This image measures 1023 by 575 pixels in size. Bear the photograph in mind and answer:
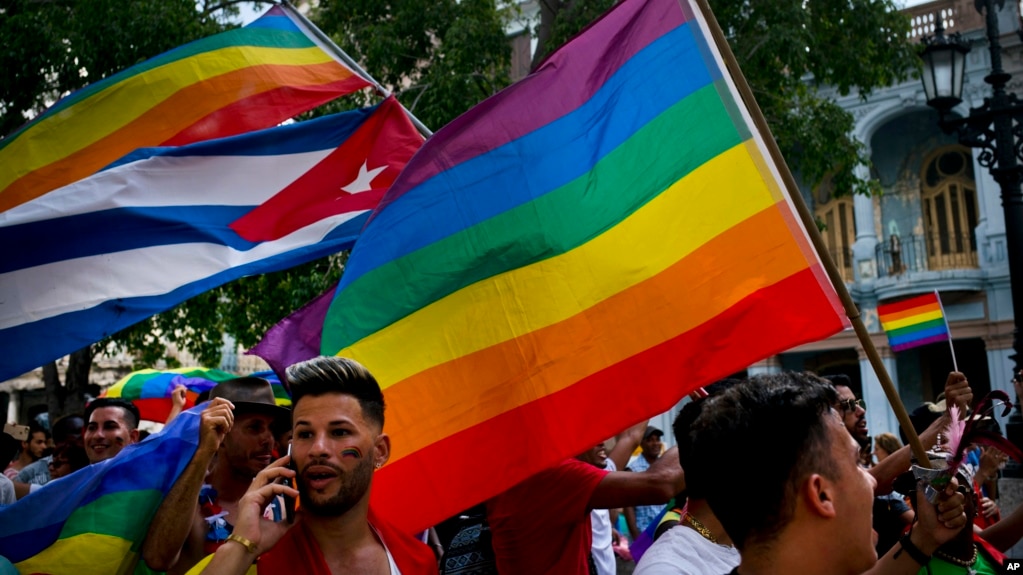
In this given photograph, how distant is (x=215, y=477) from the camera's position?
4.48 metres

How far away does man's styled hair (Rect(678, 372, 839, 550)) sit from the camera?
7.44 feet

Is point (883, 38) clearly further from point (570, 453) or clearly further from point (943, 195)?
point (943, 195)

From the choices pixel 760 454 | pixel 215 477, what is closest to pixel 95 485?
pixel 215 477

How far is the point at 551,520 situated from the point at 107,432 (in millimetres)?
2901

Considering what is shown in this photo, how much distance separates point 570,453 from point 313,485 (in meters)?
1.10

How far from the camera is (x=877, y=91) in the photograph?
2266cm

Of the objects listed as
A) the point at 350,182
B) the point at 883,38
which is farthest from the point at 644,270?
the point at 883,38

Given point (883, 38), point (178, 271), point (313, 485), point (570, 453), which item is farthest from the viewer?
point (883, 38)

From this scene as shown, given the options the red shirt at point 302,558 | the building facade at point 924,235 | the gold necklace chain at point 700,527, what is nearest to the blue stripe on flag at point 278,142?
the red shirt at point 302,558

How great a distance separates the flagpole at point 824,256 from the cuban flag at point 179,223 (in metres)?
2.71

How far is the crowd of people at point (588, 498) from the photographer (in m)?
2.28

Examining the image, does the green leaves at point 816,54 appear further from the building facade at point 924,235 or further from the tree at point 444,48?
the building facade at point 924,235

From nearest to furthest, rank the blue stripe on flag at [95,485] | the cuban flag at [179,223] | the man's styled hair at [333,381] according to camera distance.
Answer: the man's styled hair at [333,381]
the blue stripe on flag at [95,485]
the cuban flag at [179,223]

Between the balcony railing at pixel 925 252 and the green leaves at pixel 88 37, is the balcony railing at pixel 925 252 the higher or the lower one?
the lower one
